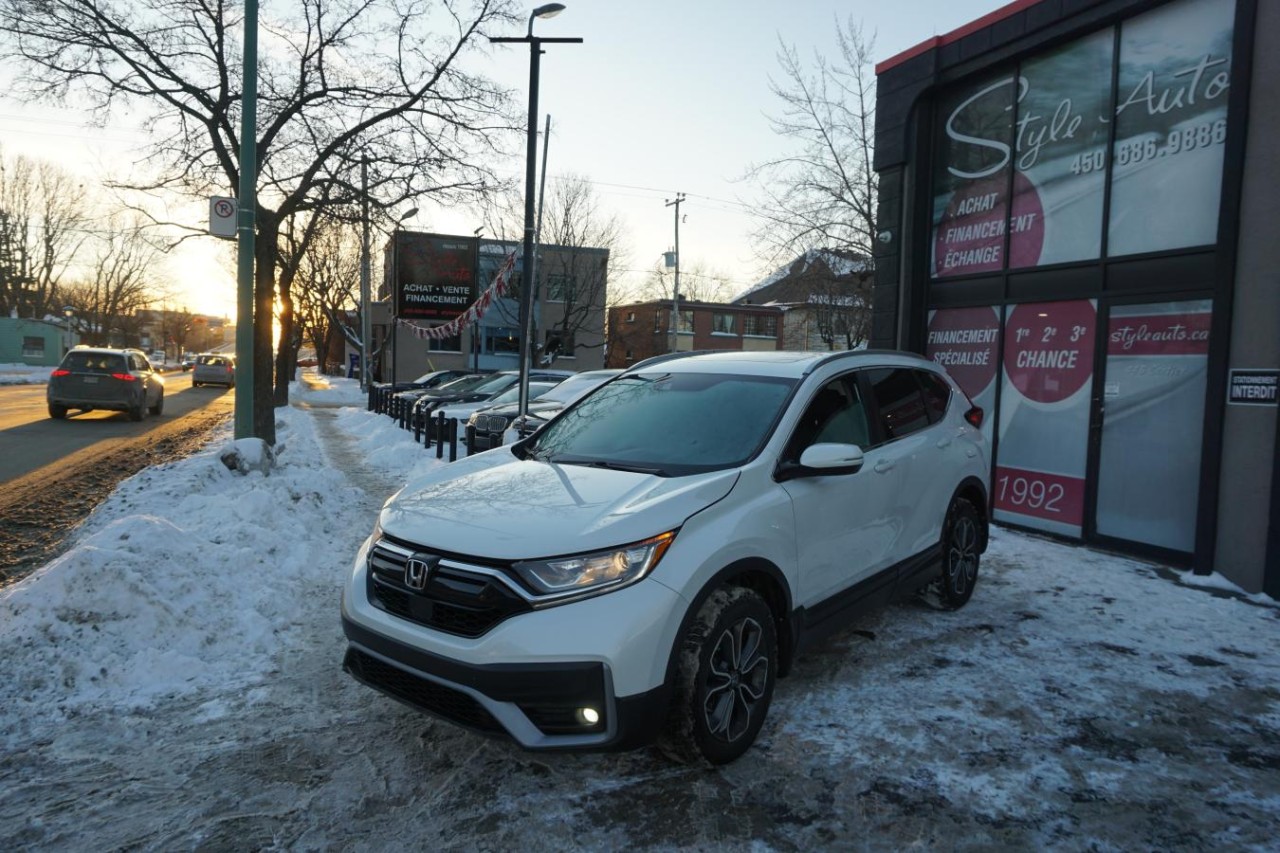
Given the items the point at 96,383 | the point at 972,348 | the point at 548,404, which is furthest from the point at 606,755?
the point at 96,383

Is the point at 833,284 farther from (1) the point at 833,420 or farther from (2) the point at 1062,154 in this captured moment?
(1) the point at 833,420

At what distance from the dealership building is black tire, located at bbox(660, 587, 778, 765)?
4949 mm

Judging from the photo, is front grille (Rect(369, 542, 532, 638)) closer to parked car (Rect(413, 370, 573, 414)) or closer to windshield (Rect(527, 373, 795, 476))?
windshield (Rect(527, 373, 795, 476))

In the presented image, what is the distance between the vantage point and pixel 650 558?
10.1 ft

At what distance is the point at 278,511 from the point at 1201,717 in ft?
22.0

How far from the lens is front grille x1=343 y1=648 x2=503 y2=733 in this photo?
3.02 meters

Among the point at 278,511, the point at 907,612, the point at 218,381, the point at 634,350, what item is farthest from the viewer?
the point at 634,350

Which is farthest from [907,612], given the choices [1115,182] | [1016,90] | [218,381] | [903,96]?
[218,381]

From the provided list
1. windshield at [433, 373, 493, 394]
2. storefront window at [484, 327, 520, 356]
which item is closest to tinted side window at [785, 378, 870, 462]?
windshield at [433, 373, 493, 394]

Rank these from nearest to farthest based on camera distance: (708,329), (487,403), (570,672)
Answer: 1. (570,672)
2. (487,403)
3. (708,329)

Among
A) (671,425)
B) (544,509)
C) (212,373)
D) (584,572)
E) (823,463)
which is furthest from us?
(212,373)

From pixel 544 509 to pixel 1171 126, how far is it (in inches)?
275

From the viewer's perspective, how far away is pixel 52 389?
17.8 meters

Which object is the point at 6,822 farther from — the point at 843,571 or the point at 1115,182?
the point at 1115,182
